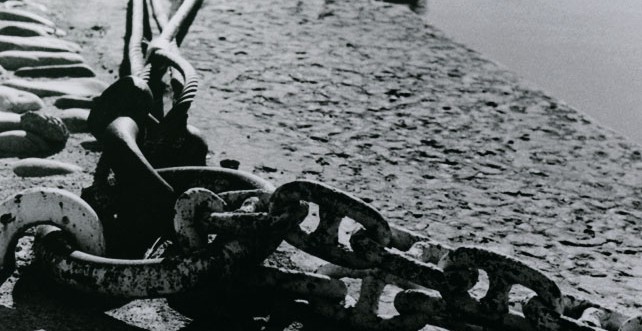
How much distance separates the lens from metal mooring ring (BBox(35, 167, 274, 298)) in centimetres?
175

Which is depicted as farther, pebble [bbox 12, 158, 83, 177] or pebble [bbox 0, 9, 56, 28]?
pebble [bbox 0, 9, 56, 28]

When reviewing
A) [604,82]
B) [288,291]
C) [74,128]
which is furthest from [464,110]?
[288,291]

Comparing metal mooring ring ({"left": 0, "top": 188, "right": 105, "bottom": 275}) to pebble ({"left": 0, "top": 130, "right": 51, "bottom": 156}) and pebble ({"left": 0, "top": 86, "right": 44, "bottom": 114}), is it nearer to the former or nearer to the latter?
pebble ({"left": 0, "top": 130, "right": 51, "bottom": 156})

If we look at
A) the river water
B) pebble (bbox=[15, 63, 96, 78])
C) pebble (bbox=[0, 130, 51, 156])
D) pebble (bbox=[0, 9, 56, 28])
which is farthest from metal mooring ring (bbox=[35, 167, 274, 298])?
pebble (bbox=[0, 9, 56, 28])

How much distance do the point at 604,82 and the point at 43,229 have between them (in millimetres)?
2868

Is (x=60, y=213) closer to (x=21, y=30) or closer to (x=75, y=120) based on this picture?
(x=75, y=120)

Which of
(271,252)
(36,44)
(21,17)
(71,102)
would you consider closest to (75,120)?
(71,102)

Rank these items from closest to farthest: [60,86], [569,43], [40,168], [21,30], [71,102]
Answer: [40,168] → [71,102] → [60,86] → [21,30] → [569,43]

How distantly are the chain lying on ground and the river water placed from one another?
2.15 m

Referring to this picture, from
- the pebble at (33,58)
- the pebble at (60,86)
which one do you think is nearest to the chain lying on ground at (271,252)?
the pebble at (60,86)

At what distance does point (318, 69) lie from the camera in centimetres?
389

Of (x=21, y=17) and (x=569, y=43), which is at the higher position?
(x=569, y=43)

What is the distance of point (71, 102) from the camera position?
10.7 ft

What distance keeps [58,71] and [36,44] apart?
0.34 meters
